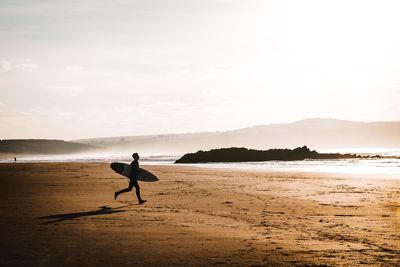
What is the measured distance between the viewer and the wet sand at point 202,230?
8914mm

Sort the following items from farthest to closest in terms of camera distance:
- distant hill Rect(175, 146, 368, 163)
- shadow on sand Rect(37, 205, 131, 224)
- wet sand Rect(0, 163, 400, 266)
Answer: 1. distant hill Rect(175, 146, 368, 163)
2. shadow on sand Rect(37, 205, 131, 224)
3. wet sand Rect(0, 163, 400, 266)

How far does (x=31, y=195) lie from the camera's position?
68.2ft

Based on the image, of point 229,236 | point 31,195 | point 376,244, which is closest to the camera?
point 376,244

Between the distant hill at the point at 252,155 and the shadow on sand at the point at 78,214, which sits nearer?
the shadow on sand at the point at 78,214

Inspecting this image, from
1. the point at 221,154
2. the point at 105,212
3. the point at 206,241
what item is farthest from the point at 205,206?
the point at 221,154

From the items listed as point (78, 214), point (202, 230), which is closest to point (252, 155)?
point (78, 214)

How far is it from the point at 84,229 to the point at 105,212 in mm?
3285

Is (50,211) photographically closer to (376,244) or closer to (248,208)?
(248,208)

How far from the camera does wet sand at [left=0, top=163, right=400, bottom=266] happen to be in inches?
351

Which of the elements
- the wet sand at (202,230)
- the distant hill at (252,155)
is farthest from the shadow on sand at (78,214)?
the distant hill at (252,155)

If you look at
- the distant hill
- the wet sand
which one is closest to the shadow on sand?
the wet sand

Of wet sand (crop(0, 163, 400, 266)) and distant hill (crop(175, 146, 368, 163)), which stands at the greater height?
distant hill (crop(175, 146, 368, 163))

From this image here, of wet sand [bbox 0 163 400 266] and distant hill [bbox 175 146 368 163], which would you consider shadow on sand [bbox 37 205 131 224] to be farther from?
distant hill [bbox 175 146 368 163]

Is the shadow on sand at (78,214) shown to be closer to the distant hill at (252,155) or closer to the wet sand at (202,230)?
the wet sand at (202,230)
